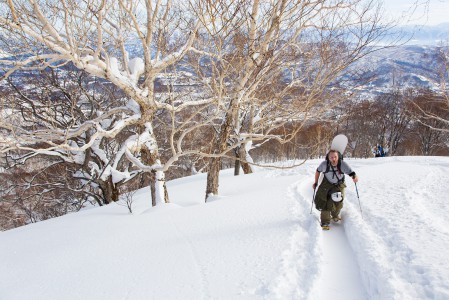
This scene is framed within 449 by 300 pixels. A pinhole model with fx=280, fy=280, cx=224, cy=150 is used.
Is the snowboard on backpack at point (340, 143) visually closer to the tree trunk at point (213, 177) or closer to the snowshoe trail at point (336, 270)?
the snowshoe trail at point (336, 270)

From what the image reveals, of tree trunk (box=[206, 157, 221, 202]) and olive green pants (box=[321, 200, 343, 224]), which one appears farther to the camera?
tree trunk (box=[206, 157, 221, 202])

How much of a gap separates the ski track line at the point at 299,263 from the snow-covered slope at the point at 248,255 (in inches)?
0.5

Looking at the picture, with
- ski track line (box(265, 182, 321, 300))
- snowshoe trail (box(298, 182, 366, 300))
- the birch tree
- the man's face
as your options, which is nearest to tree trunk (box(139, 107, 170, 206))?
the birch tree

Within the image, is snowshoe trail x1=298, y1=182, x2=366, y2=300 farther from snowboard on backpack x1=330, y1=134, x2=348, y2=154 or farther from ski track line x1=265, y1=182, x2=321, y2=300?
snowboard on backpack x1=330, y1=134, x2=348, y2=154

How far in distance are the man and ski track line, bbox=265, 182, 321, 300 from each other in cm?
33

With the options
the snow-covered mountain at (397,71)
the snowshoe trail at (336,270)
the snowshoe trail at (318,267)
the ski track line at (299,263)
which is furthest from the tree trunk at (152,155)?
the snow-covered mountain at (397,71)

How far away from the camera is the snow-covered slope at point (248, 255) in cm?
272

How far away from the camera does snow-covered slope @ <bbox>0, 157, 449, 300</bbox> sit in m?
2.72

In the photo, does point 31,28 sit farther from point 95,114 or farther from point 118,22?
point 95,114

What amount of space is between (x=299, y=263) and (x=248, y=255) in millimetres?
589

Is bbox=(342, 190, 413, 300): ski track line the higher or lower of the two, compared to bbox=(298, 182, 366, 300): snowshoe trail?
higher

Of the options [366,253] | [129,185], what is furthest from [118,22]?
[129,185]

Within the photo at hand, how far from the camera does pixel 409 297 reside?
238 cm

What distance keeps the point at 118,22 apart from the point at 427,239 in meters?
6.29
